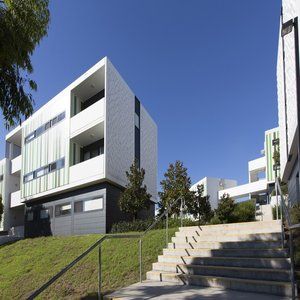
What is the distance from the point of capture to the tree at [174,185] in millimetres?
20594

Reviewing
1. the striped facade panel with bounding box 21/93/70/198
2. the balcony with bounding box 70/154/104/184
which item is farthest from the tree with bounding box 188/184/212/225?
the striped facade panel with bounding box 21/93/70/198

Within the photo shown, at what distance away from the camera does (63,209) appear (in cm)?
2789

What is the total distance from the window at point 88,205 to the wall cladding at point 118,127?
1768 millimetres

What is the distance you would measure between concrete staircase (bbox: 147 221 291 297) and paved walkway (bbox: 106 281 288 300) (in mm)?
224

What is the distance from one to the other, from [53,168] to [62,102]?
497cm

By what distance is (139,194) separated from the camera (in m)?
23.2

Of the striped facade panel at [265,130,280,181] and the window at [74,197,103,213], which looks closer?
the window at [74,197,103,213]

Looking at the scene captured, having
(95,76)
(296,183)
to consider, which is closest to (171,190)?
(296,183)

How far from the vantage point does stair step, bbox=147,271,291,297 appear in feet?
23.7

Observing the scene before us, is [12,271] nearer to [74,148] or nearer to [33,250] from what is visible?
[33,250]

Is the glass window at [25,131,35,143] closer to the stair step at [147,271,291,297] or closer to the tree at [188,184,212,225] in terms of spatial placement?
the tree at [188,184,212,225]

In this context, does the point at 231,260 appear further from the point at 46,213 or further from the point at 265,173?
the point at 265,173

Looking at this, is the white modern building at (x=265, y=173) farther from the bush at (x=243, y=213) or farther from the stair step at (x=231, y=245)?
the stair step at (x=231, y=245)

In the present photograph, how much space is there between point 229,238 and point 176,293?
2902mm
